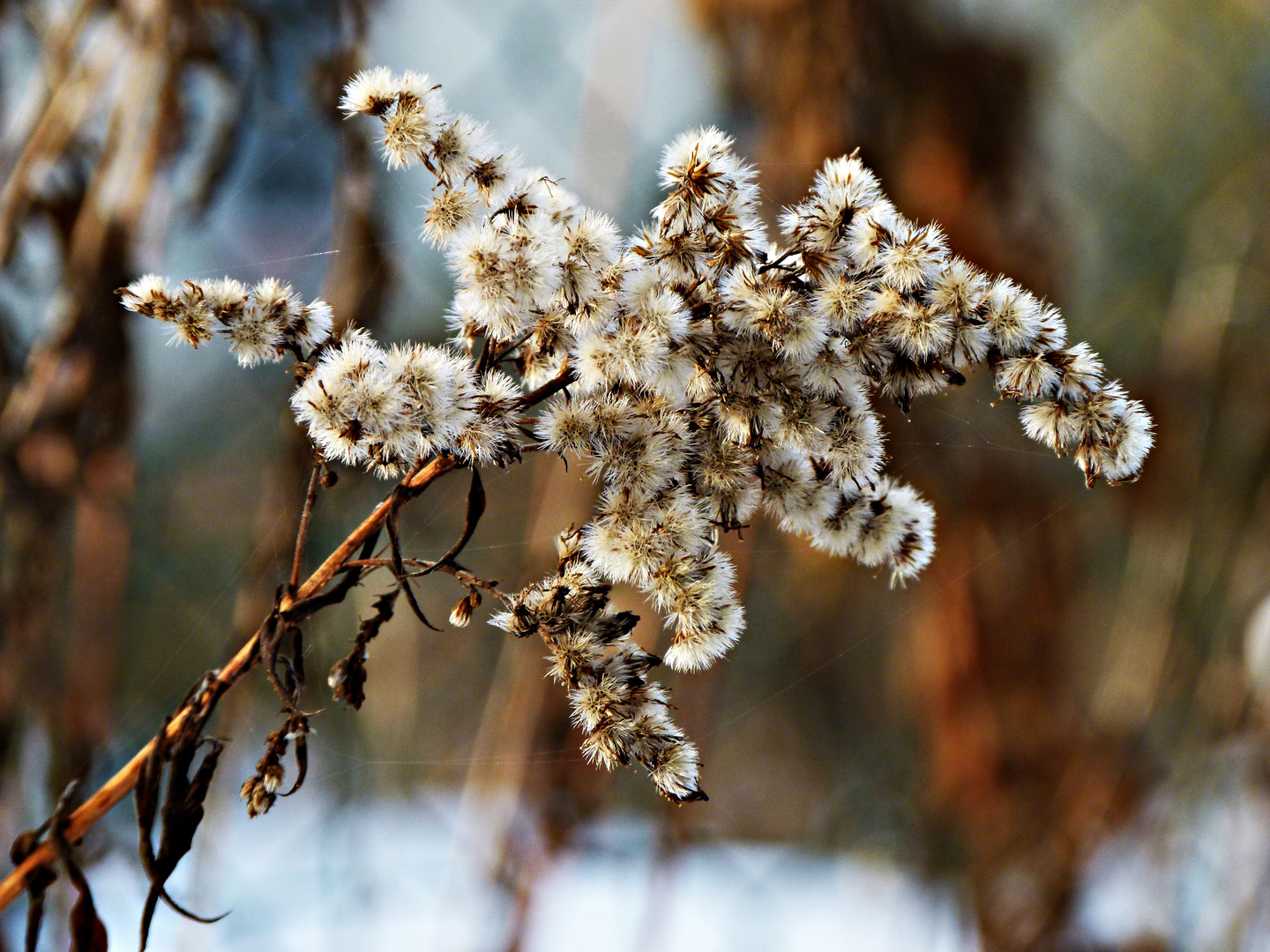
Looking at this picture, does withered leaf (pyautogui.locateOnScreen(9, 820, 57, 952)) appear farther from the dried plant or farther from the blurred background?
the blurred background

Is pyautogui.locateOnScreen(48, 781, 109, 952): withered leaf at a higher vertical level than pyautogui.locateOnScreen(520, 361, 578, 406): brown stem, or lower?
lower

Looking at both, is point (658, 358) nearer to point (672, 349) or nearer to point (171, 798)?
point (672, 349)

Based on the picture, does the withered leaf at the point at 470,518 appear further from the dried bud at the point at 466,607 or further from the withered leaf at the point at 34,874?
the withered leaf at the point at 34,874

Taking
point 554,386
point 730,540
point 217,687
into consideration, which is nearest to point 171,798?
point 217,687

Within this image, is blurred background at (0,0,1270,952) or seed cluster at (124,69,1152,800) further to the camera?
blurred background at (0,0,1270,952)

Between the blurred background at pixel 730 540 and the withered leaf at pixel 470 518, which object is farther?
the blurred background at pixel 730 540

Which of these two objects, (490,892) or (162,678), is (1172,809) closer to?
(490,892)

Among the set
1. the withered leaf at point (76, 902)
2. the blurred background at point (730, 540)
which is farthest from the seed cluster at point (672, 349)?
the blurred background at point (730, 540)

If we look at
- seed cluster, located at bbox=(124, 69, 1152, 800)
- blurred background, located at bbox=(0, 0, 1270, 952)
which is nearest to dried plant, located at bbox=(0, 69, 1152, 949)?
seed cluster, located at bbox=(124, 69, 1152, 800)
